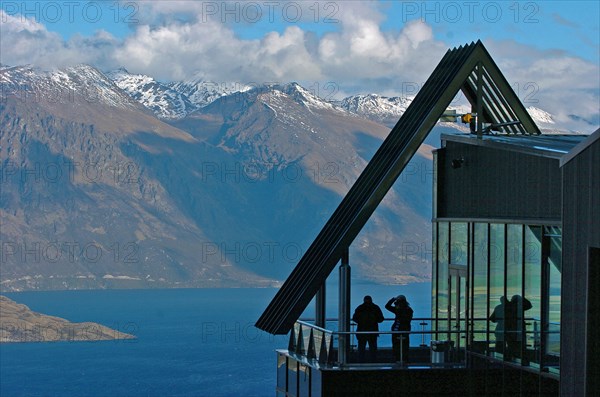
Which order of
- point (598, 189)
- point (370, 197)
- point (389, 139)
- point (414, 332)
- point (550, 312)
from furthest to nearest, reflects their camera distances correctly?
point (389, 139) < point (370, 197) < point (414, 332) < point (550, 312) < point (598, 189)

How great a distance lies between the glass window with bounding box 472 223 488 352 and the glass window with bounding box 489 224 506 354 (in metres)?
0.34

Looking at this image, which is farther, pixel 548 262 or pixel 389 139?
pixel 389 139

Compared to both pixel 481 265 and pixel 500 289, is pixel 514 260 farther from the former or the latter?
pixel 481 265

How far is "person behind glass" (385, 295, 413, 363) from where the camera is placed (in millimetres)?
28234

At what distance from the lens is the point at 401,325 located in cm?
2980

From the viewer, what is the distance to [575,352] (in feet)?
73.7

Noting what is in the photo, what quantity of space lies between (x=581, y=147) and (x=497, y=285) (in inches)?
254

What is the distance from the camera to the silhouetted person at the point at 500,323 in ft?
91.1

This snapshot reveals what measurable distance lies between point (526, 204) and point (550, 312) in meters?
2.46

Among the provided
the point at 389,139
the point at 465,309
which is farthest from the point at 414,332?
the point at 389,139

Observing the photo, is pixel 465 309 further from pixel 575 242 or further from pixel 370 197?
pixel 575 242

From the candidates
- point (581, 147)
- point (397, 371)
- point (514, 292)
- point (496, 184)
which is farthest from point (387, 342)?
point (581, 147)

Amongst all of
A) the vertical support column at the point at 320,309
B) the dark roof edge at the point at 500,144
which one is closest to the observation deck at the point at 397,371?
the vertical support column at the point at 320,309

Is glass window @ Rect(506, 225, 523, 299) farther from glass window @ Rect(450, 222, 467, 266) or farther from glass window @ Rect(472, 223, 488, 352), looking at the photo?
glass window @ Rect(450, 222, 467, 266)
